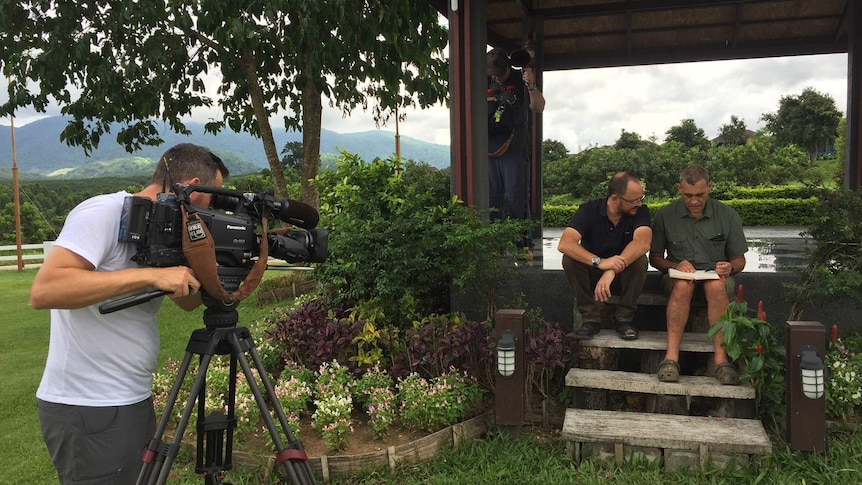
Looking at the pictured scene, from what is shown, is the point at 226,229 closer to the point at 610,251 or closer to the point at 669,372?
the point at 669,372

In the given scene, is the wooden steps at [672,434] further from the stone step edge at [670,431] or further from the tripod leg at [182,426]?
the tripod leg at [182,426]

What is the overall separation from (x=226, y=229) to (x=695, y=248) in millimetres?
3250

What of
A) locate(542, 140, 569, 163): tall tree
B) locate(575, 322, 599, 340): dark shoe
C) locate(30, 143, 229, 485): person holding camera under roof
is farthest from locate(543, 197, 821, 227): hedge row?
locate(30, 143, 229, 485): person holding camera under roof

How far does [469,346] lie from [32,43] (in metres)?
8.28

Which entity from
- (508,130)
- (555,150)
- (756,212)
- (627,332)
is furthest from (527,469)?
(555,150)

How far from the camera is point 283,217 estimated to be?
217 cm

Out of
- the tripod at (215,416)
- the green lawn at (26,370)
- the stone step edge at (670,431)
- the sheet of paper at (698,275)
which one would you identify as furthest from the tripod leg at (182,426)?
the sheet of paper at (698,275)

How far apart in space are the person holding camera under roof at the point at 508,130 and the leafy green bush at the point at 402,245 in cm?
90

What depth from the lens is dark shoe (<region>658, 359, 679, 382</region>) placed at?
3730 mm

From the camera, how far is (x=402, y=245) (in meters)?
4.63

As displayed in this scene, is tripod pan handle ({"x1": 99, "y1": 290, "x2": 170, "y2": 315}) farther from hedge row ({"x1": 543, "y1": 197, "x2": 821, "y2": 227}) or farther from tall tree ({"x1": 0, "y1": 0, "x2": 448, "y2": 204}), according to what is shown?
hedge row ({"x1": 543, "y1": 197, "x2": 821, "y2": 227})

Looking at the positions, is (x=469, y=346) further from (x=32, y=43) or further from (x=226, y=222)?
(x=32, y=43)

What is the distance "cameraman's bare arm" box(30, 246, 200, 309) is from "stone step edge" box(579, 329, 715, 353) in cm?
299

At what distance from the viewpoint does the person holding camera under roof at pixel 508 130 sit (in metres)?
5.76
